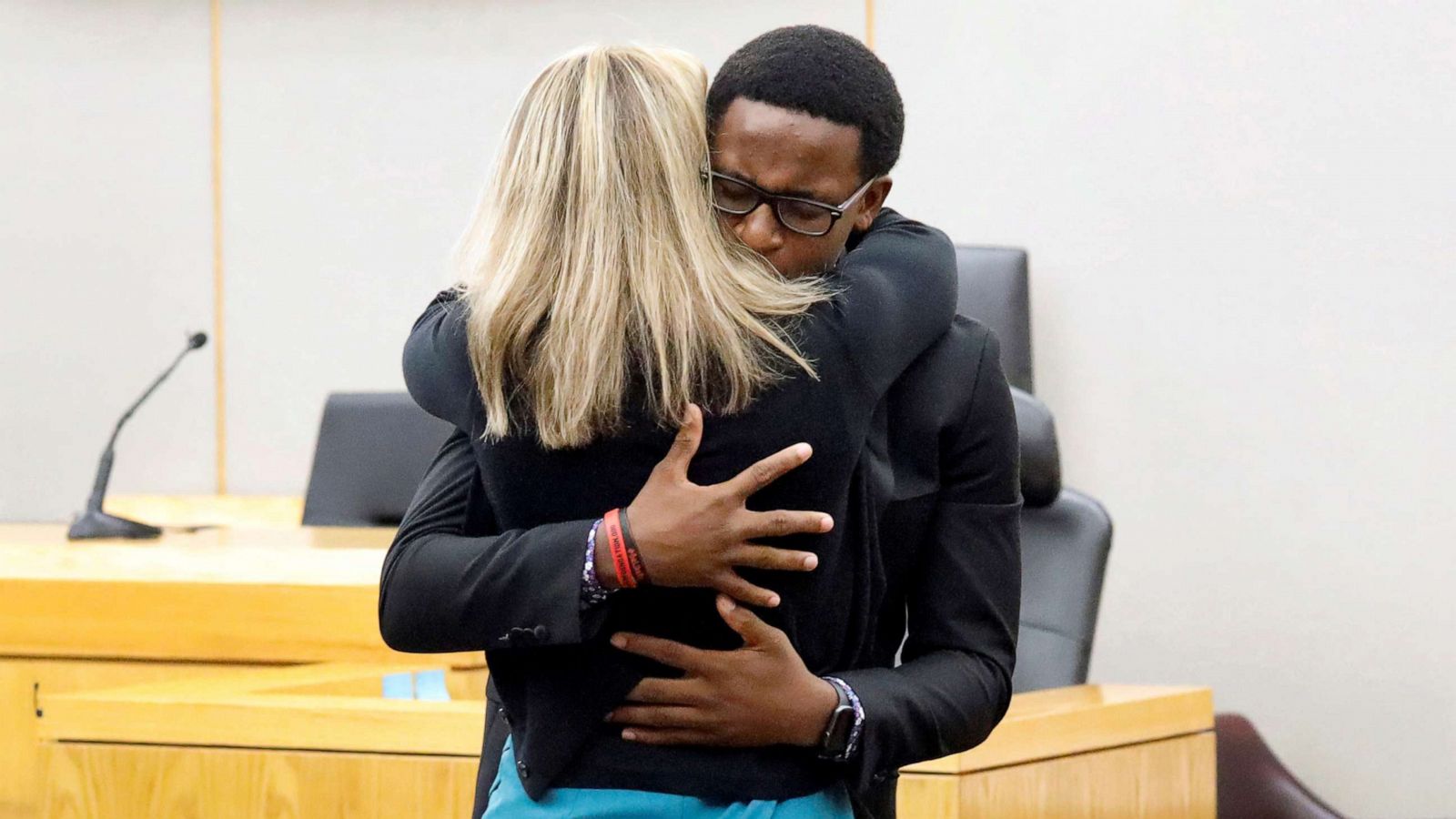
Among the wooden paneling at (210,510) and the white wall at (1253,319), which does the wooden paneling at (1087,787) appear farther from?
the wooden paneling at (210,510)

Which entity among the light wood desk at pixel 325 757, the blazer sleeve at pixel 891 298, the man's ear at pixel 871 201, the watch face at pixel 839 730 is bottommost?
the light wood desk at pixel 325 757

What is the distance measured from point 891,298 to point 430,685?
1.19 m

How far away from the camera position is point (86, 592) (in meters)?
2.28

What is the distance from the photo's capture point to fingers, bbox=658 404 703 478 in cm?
90

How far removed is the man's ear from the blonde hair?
92mm

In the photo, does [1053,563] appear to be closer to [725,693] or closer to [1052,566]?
[1052,566]

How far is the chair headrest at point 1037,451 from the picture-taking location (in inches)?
93.4

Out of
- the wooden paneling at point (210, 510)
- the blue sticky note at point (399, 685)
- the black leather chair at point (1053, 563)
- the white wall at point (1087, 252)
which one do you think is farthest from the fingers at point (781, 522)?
the wooden paneling at point (210, 510)

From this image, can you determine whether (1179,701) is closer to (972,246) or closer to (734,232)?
(734,232)

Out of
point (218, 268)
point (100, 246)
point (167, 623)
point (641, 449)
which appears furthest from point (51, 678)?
point (100, 246)

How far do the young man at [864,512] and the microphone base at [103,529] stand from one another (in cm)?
208

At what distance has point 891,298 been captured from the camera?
0.98m

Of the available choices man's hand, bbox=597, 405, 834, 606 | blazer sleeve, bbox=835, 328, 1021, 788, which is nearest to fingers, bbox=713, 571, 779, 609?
man's hand, bbox=597, 405, 834, 606

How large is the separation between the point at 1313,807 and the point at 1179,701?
1.22m
